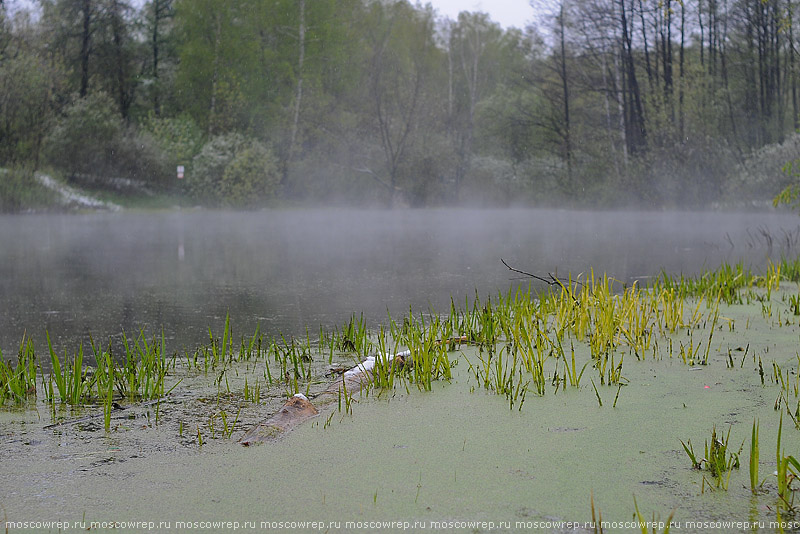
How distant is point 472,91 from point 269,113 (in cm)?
1169

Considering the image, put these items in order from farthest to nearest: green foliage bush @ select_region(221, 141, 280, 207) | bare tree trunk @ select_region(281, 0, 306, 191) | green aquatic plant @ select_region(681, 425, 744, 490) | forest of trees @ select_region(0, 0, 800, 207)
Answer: bare tree trunk @ select_region(281, 0, 306, 191)
green foliage bush @ select_region(221, 141, 280, 207)
forest of trees @ select_region(0, 0, 800, 207)
green aquatic plant @ select_region(681, 425, 744, 490)

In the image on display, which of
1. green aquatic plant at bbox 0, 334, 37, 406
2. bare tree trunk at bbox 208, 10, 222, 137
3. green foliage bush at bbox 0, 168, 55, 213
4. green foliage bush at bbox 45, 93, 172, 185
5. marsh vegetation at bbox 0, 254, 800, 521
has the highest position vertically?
bare tree trunk at bbox 208, 10, 222, 137

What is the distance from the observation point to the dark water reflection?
254 inches

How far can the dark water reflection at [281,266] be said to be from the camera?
21.2 ft

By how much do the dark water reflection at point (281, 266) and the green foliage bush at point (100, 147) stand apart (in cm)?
795

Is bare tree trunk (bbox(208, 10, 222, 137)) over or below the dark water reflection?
over

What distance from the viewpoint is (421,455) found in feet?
8.90

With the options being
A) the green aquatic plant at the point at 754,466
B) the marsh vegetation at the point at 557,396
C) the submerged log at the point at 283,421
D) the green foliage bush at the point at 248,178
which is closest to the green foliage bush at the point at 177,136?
the green foliage bush at the point at 248,178

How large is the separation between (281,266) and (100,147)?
20258 mm

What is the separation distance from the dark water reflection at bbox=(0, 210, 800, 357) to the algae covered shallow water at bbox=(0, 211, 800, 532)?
2161 millimetres

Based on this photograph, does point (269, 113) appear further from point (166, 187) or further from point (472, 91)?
point (472, 91)

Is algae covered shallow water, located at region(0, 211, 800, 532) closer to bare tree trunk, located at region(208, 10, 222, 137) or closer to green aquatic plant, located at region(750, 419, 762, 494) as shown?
green aquatic plant, located at region(750, 419, 762, 494)

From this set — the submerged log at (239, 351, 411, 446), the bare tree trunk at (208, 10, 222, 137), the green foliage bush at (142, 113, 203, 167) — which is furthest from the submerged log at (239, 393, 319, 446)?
the bare tree trunk at (208, 10, 222, 137)

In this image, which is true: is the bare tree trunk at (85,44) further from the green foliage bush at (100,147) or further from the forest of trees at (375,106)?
the green foliage bush at (100,147)
